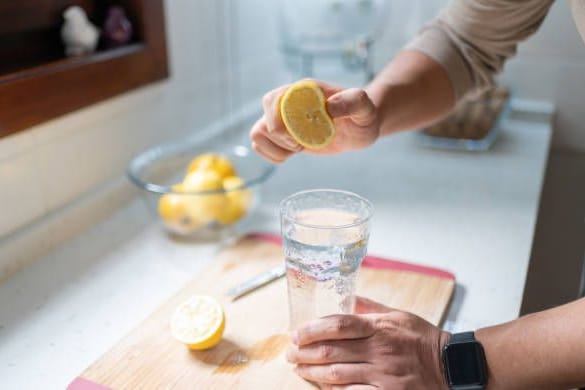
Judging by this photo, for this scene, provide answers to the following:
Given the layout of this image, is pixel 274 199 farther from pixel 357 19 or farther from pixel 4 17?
pixel 357 19

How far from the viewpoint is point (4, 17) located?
0.88 m

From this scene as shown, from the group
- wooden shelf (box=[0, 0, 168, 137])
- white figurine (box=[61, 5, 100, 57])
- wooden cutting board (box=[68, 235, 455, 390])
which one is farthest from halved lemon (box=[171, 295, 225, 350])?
white figurine (box=[61, 5, 100, 57])

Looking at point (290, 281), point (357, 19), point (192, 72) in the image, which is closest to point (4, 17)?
point (192, 72)

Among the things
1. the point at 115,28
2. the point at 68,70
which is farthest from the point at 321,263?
the point at 115,28

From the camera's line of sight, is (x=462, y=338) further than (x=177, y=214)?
No

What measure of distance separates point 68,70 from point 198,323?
0.45m

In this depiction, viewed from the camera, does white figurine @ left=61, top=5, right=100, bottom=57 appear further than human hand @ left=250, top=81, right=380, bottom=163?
Yes

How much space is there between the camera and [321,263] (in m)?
0.65

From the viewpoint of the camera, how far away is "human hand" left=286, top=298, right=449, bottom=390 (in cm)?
60

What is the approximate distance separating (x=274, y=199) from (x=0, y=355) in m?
0.51

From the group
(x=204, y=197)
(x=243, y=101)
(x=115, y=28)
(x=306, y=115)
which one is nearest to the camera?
(x=306, y=115)

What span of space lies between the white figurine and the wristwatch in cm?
71

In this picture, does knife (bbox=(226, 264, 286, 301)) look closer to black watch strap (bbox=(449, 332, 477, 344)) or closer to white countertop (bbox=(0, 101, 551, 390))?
white countertop (bbox=(0, 101, 551, 390))

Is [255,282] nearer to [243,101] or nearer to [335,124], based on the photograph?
[335,124]
